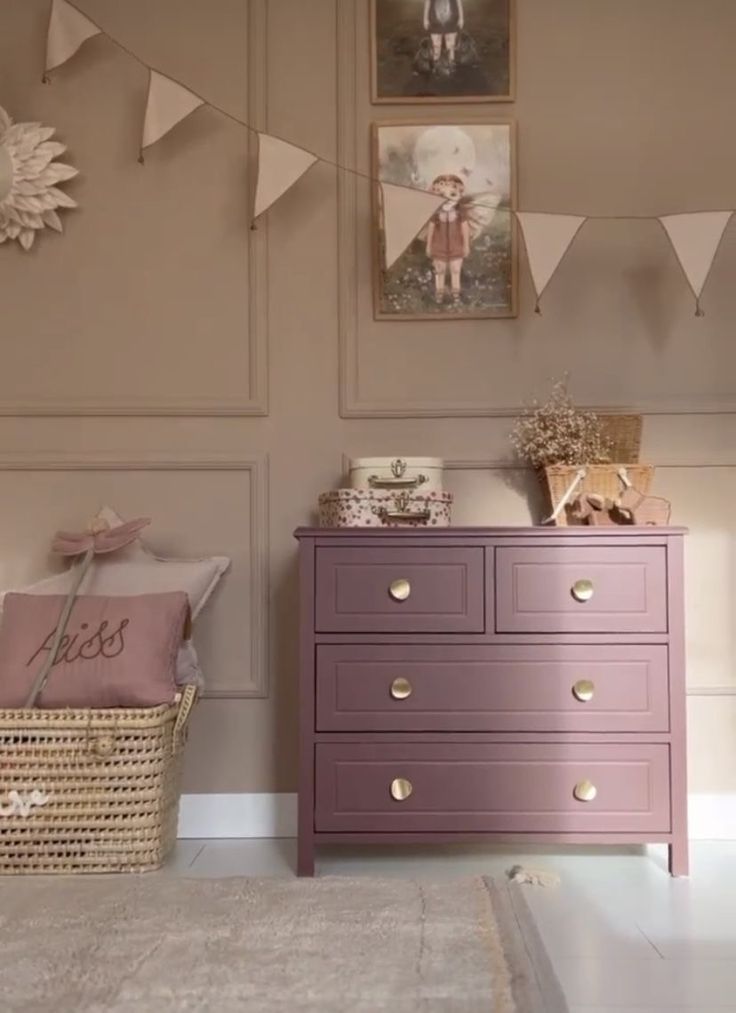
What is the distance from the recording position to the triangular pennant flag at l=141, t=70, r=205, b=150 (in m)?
3.07

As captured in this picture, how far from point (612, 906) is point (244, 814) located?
1.12 meters

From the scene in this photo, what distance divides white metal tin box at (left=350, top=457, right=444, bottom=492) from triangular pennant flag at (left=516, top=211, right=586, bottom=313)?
22.9 inches

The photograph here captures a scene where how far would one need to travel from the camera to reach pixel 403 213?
9.78ft

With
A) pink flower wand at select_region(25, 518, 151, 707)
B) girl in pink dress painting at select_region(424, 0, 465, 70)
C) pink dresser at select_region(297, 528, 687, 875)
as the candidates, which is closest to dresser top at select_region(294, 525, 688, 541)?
pink dresser at select_region(297, 528, 687, 875)

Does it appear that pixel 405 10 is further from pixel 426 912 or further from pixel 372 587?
pixel 426 912

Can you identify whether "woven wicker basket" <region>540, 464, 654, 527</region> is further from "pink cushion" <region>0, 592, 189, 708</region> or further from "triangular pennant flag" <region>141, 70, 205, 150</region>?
"triangular pennant flag" <region>141, 70, 205, 150</region>

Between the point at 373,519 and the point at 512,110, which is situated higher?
the point at 512,110

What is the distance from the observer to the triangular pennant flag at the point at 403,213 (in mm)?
2953

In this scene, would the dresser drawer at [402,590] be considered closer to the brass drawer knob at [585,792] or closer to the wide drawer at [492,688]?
the wide drawer at [492,688]

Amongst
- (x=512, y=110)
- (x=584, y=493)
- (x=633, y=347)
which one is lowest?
(x=584, y=493)

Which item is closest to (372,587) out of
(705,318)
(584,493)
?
(584,493)

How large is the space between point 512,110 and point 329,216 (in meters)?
0.61

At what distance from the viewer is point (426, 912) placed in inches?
83.2

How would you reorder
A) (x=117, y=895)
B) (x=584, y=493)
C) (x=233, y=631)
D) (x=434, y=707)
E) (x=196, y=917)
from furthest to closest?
(x=233, y=631) < (x=584, y=493) < (x=434, y=707) < (x=117, y=895) < (x=196, y=917)
